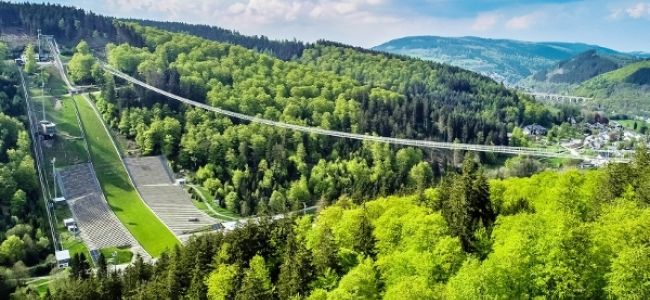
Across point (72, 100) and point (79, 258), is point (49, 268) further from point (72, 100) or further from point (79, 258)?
point (72, 100)

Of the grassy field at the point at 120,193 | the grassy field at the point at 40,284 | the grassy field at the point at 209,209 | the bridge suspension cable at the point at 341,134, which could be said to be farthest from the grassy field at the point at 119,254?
the bridge suspension cable at the point at 341,134

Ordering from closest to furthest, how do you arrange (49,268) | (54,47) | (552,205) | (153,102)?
(552,205), (49,268), (153,102), (54,47)

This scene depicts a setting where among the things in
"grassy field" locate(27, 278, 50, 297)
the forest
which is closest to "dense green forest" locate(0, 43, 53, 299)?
the forest

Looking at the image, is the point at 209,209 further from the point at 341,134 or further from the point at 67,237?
the point at 341,134

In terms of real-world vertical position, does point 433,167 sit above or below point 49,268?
above

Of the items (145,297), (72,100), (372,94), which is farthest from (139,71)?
(145,297)

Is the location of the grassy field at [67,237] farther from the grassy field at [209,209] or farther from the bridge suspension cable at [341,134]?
the bridge suspension cable at [341,134]

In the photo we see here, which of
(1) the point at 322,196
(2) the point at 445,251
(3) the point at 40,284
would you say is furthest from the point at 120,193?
(2) the point at 445,251
